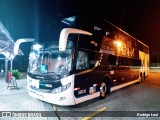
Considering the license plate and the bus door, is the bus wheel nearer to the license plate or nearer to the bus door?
the bus door

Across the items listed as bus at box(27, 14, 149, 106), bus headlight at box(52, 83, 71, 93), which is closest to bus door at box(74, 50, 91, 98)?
bus at box(27, 14, 149, 106)

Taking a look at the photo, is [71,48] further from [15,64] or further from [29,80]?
[15,64]

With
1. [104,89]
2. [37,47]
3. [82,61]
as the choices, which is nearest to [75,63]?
[82,61]

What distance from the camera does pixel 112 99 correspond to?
25.8ft

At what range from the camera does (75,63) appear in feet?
19.7

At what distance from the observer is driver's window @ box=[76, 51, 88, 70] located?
6156mm

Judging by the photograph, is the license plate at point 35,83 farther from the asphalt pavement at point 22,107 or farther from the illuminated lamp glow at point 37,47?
the illuminated lamp glow at point 37,47

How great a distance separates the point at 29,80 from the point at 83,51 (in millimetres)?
2497

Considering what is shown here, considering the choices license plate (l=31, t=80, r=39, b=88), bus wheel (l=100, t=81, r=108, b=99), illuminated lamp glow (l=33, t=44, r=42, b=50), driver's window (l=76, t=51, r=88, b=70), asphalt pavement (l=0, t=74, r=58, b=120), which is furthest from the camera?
bus wheel (l=100, t=81, r=108, b=99)

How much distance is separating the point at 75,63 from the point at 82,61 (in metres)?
0.45

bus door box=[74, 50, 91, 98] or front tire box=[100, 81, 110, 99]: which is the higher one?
bus door box=[74, 50, 91, 98]

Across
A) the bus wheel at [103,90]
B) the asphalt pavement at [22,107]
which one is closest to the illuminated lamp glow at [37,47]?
the asphalt pavement at [22,107]

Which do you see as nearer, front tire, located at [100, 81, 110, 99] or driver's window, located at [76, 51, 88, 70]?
driver's window, located at [76, 51, 88, 70]

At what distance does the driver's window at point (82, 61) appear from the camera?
6.16 m
